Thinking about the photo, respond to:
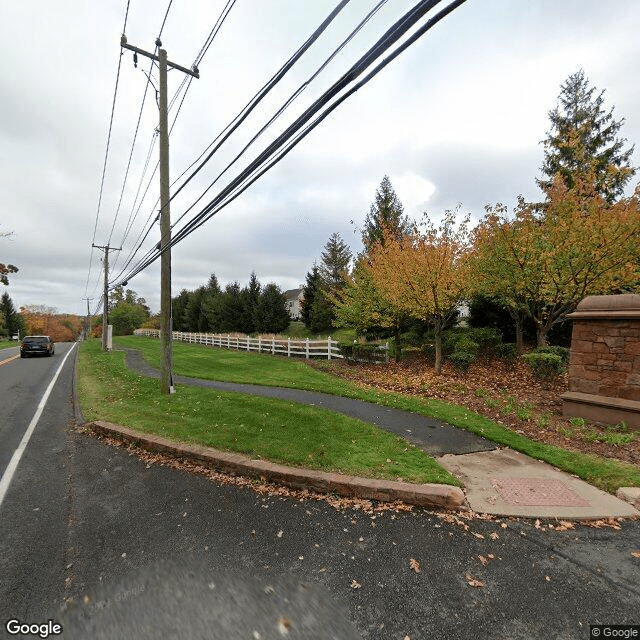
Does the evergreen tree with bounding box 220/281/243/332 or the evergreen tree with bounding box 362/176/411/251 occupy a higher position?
the evergreen tree with bounding box 362/176/411/251

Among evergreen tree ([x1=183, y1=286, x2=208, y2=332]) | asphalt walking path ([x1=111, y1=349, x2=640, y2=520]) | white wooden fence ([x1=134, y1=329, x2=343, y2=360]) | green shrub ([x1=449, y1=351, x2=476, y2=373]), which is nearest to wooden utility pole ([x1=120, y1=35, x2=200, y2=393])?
asphalt walking path ([x1=111, y1=349, x2=640, y2=520])

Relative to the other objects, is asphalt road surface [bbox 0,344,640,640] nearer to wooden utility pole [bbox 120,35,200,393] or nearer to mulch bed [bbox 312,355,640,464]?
mulch bed [bbox 312,355,640,464]

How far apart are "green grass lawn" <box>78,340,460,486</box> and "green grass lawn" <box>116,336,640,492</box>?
6.00 feet

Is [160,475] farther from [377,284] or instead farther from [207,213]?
[377,284]

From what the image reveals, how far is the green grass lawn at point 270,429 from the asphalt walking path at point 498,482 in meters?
0.33

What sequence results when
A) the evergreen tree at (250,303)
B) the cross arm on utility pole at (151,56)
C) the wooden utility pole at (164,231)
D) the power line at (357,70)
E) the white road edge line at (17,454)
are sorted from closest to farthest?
the power line at (357,70) → the white road edge line at (17,454) → the cross arm on utility pole at (151,56) → the wooden utility pole at (164,231) → the evergreen tree at (250,303)

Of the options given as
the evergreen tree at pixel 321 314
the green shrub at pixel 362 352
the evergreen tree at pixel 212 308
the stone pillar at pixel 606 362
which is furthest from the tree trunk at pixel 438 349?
the evergreen tree at pixel 212 308

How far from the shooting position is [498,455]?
5.60m

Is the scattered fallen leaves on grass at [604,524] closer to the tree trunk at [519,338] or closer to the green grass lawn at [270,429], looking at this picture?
the green grass lawn at [270,429]

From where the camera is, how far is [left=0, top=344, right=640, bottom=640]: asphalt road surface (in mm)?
2475

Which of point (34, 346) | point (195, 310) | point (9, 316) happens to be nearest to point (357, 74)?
point (34, 346)

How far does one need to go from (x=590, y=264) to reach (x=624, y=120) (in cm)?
2016

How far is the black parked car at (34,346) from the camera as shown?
23688 millimetres

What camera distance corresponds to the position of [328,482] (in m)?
4.38
